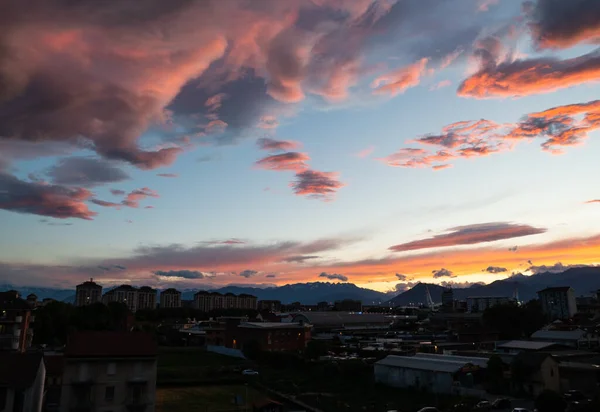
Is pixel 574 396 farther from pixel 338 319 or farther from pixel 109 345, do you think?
pixel 338 319

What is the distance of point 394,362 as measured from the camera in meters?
44.1

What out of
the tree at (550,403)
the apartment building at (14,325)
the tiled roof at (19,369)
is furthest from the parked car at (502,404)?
the apartment building at (14,325)

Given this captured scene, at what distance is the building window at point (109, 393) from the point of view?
2761 centimetres

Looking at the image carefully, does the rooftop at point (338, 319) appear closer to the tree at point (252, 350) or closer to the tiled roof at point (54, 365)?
the tree at point (252, 350)

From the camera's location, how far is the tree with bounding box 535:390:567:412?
92.4ft

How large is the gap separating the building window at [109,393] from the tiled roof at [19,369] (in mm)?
4108

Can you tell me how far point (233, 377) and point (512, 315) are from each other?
176 ft

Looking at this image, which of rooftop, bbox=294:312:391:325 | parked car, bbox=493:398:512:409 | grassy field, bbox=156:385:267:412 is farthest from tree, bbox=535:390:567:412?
rooftop, bbox=294:312:391:325

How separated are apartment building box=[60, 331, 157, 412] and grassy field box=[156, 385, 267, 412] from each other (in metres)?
7.46

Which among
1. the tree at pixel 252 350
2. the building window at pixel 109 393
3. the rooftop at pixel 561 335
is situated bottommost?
the tree at pixel 252 350

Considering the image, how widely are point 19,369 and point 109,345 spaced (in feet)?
16.0

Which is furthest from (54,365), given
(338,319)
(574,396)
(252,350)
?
(338,319)

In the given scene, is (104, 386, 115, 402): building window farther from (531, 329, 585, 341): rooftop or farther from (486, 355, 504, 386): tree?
(531, 329, 585, 341): rooftop

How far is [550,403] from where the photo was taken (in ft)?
92.9
